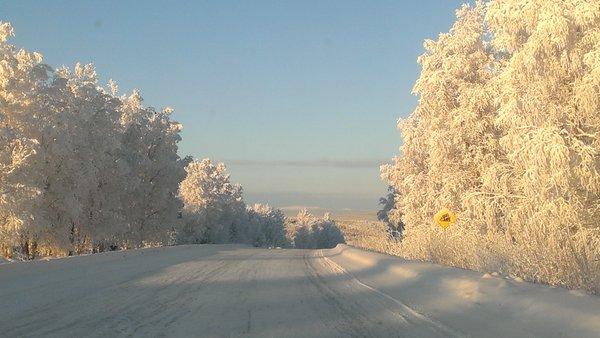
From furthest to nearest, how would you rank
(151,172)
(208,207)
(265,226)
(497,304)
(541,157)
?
(265,226) → (208,207) → (151,172) → (541,157) → (497,304)

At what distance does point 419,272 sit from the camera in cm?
1489

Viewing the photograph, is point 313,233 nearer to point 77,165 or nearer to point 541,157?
point 77,165

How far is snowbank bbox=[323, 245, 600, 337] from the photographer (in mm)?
7594

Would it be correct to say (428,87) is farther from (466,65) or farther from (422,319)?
(422,319)

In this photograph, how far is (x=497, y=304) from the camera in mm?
9430

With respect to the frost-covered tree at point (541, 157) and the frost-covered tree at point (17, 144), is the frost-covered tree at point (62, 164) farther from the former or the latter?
the frost-covered tree at point (541, 157)

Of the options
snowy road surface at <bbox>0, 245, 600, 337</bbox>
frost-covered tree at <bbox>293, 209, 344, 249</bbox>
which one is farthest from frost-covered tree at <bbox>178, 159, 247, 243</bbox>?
snowy road surface at <bbox>0, 245, 600, 337</bbox>

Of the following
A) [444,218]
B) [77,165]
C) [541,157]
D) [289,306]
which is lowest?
[289,306]

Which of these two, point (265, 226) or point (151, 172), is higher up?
point (151, 172)

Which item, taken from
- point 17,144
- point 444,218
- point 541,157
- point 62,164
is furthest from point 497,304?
A: point 62,164

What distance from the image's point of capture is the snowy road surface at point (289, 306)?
26.3 ft

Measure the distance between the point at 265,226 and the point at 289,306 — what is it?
115 meters

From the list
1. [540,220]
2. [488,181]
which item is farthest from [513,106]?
[488,181]

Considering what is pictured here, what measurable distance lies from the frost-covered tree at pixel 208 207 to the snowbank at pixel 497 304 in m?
54.4
